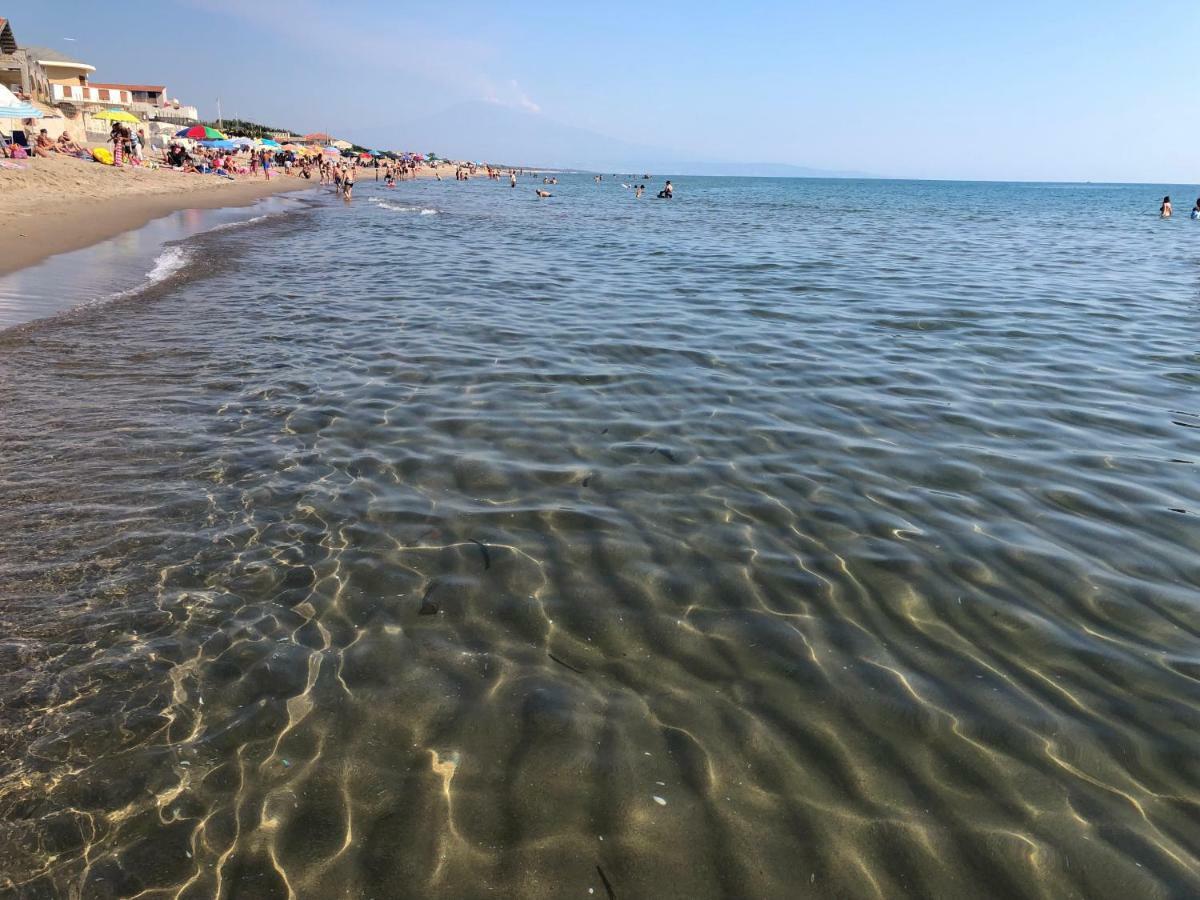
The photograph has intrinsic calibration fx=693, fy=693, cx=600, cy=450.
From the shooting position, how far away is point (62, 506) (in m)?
5.15

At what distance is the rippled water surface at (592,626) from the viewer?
9.29 feet

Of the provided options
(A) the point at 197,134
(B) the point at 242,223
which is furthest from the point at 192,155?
(B) the point at 242,223

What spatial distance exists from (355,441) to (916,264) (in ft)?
61.8

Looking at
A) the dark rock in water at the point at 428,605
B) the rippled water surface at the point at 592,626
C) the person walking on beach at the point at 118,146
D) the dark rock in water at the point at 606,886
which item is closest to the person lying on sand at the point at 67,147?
the person walking on beach at the point at 118,146

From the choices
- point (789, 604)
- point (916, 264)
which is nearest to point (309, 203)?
point (916, 264)

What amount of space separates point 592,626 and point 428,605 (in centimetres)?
104

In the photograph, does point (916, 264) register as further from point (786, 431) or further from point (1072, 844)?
point (1072, 844)

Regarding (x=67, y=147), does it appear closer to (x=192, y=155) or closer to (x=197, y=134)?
(x=197, y=134)

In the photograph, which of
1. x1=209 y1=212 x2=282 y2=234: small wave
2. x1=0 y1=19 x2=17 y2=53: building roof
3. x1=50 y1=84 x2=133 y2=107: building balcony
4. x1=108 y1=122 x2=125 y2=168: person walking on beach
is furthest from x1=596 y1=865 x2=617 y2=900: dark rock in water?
x1=50 y1=84 x2=133 y2=107: building balcony

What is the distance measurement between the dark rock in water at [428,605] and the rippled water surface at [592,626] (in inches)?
2.3

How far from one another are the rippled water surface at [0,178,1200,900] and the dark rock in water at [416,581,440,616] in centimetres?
6

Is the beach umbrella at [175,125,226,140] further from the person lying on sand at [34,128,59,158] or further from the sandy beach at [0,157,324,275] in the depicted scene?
the person lying on sand at [34,128,59,158]

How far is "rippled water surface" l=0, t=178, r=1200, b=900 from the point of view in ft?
9.29

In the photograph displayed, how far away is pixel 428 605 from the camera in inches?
169
